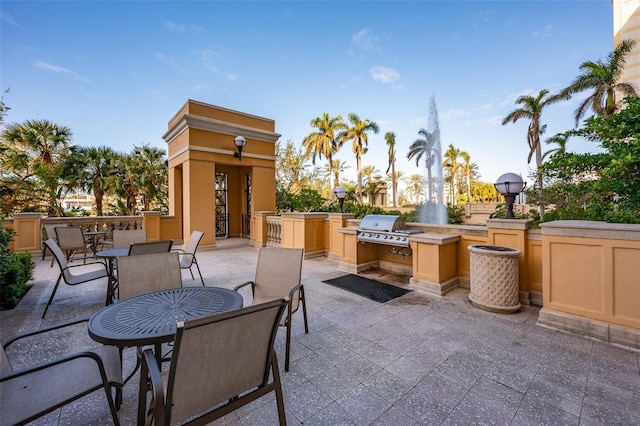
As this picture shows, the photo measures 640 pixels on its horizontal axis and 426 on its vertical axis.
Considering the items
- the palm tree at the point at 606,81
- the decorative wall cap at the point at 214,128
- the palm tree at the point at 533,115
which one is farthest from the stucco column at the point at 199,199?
the palm tree at the point at 533,115

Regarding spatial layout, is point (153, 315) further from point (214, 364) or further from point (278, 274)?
point (278, 274)

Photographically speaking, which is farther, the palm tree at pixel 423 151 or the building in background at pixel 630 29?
the palm tree at pixel 423 151

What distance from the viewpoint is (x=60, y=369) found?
1.53 m

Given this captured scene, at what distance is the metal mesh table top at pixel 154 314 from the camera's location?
4.60ft

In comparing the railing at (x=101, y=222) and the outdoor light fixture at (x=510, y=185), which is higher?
the outdoor light fixture at (x=510, y=185)

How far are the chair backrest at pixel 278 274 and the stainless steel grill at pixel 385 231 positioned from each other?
7.76ft

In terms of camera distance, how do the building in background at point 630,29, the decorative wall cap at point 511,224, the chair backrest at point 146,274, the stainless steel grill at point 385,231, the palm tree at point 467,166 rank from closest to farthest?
the chair backrest at point 146,274
the decorative wall cap at point 511,224
the stainless steel grill at point 385,231
the building in background at point 630,29
the palm tree at point 467,166

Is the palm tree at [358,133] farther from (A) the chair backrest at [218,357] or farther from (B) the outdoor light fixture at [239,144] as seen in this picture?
(A) the chair backrest at [218,357]

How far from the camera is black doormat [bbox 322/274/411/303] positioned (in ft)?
13.1

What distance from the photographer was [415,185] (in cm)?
4234

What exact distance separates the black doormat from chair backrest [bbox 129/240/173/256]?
8.93ft

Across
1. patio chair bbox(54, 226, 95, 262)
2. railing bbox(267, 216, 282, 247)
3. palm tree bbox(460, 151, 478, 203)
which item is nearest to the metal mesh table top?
patio chair bbox(54, 226, 95, 262)

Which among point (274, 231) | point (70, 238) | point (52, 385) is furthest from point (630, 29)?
point (70, 238)

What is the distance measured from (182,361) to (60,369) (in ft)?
3.66
